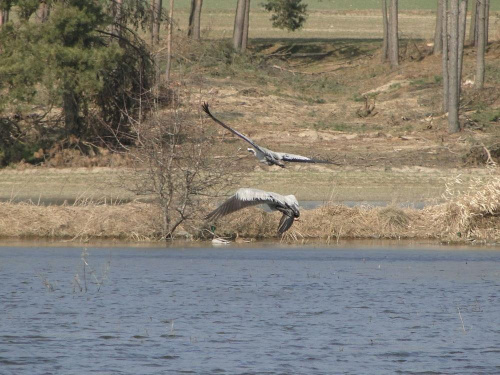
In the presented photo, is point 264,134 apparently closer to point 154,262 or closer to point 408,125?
point 408,125

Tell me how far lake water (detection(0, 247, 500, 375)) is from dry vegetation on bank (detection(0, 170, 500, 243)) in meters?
1.11

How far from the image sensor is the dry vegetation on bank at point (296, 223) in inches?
811

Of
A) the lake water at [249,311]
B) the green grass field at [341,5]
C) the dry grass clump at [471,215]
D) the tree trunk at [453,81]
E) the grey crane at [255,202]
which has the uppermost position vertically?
the green grass field at [341,5]

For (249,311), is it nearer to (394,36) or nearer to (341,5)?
(394,36)

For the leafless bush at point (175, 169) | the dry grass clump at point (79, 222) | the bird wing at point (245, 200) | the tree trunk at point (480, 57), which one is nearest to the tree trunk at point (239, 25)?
the tree trunk at point (480, 57)

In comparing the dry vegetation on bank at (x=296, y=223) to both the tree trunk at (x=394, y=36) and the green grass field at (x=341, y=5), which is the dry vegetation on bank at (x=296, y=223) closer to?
the tree trunk at (x=394, y=36)

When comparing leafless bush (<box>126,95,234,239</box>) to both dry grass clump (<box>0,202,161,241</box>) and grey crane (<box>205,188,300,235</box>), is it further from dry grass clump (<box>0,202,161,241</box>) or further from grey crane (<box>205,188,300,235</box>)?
grey crane (<box>205,188,300,235</box>)

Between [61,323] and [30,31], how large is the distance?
19216mm

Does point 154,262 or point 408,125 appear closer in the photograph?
point 154,262

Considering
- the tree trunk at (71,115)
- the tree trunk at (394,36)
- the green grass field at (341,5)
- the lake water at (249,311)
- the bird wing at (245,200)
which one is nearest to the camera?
the lake water at (249,311)

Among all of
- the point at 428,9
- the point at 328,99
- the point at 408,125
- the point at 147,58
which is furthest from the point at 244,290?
the point at 428,9

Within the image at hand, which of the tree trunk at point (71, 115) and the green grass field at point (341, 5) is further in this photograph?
the green grass field at point (341, 5)

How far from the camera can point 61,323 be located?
13.2 metres

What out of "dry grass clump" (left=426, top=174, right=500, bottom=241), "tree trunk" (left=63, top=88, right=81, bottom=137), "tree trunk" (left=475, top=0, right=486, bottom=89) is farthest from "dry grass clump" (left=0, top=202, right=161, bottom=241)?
"tree trunk" (left=475, top=0, right=486, bottom=89)
